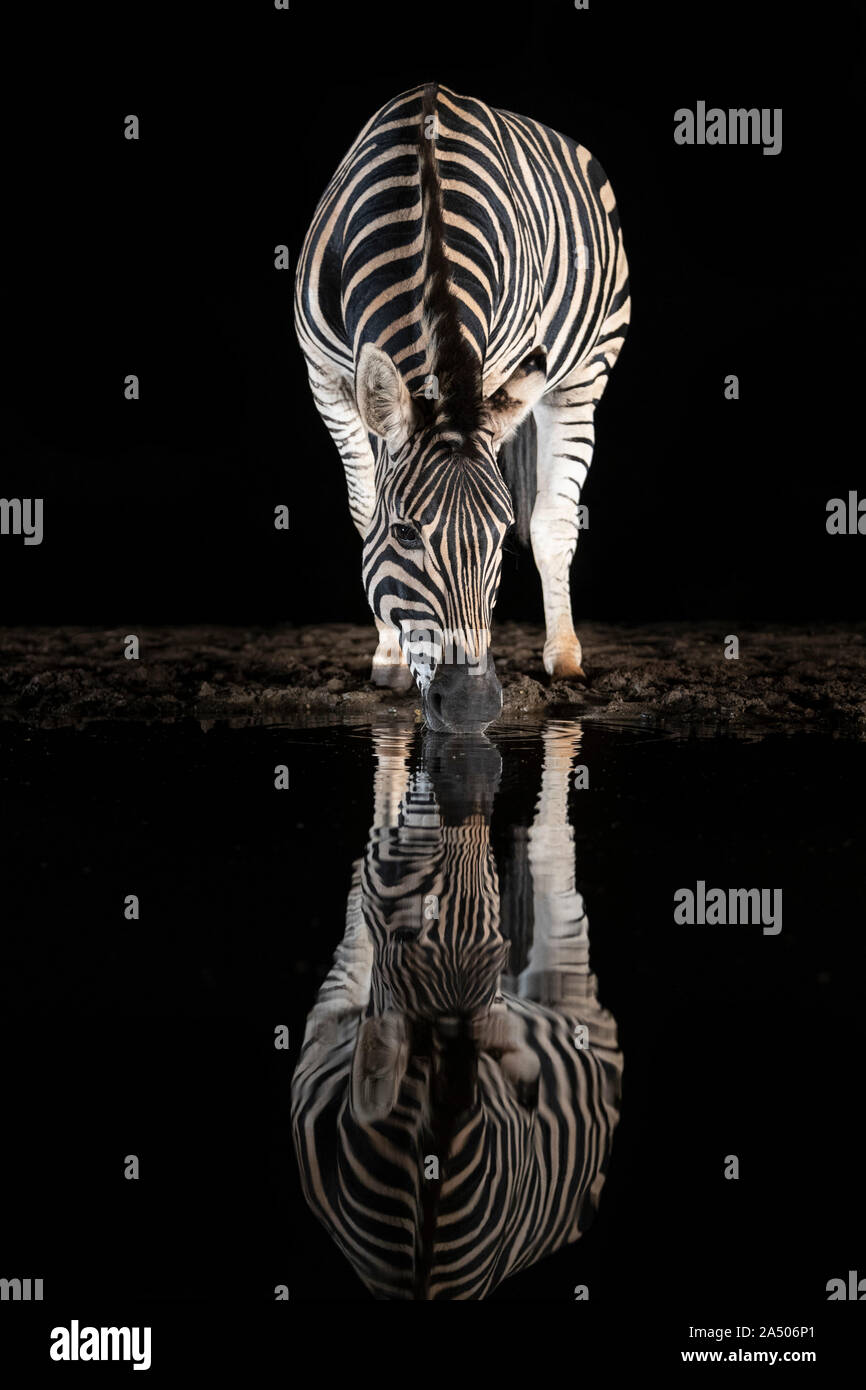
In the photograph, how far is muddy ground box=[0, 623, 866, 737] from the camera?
22.4ft

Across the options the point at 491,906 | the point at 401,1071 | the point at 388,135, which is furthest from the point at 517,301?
the point at 401,1071

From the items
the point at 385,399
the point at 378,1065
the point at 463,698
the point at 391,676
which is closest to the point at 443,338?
the point at 385,399

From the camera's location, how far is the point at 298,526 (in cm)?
1280

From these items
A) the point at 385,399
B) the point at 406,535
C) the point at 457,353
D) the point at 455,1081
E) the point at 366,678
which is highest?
the point at 457,353

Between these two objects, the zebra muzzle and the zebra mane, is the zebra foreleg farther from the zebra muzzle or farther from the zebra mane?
the zebra muzzle

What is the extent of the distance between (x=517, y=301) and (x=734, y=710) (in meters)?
2.16

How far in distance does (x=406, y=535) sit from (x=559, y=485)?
2850mm

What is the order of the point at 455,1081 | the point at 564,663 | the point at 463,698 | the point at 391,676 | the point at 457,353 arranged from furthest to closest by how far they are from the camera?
the point at 564,663
the point at 391,676
the point at 457,353
the point at 463,698
the point at 455,1081

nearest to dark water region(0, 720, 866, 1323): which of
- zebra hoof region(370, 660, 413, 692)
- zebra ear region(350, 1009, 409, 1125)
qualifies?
zebra ear region(350, 1009, 409, 1125)

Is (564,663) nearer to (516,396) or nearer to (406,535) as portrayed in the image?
(516,396)

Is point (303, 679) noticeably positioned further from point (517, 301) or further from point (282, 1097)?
point (282, 1097)

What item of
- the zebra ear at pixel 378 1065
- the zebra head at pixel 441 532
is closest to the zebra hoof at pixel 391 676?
the zebra head at pixel 441 532

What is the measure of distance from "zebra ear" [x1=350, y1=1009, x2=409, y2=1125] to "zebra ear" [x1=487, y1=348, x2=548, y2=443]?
3.24 metres

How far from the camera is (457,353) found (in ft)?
18.9
